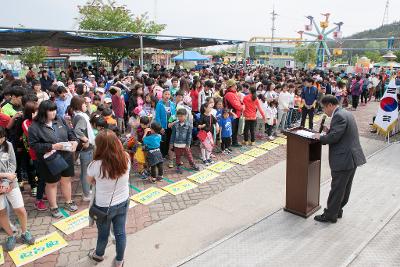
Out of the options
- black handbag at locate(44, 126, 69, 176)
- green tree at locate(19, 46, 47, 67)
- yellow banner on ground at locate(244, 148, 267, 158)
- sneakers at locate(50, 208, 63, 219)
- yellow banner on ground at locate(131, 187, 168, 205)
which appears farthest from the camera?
green tree at locate(19, 46, 47, 67)

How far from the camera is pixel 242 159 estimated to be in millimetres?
7297

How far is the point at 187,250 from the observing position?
12.5 feet

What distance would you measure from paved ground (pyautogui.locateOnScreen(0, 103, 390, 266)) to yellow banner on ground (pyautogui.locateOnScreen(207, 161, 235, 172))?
15cm

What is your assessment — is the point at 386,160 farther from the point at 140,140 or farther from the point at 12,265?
the point at 12,265

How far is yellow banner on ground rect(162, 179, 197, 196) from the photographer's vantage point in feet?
18.1

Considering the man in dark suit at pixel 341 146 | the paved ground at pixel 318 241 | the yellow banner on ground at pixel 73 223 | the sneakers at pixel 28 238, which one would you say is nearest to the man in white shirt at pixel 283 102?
the paved ground at pixel 318 241

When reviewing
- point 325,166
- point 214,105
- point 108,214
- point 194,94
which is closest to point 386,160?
point 325,166

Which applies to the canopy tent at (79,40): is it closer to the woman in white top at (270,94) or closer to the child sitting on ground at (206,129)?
the woman in white top at (270,94)

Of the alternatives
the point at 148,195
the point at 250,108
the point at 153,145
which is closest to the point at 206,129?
the point at 153,145

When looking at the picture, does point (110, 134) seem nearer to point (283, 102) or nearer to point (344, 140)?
point (344, 140)

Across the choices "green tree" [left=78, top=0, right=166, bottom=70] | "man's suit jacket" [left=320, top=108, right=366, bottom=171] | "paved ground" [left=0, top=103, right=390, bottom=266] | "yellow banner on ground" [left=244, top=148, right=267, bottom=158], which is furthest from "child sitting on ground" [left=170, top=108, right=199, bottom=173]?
"green tree" [left=78, top=0, right=166, bottom=70]

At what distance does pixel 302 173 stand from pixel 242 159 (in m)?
2.92

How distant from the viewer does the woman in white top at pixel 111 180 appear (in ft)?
9.93

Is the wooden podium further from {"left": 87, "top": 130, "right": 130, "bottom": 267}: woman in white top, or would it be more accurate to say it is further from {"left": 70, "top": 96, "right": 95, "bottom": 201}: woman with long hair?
{"left": 70, "top": 96, "right": 95, "bottom": 201}: woman with long hair
